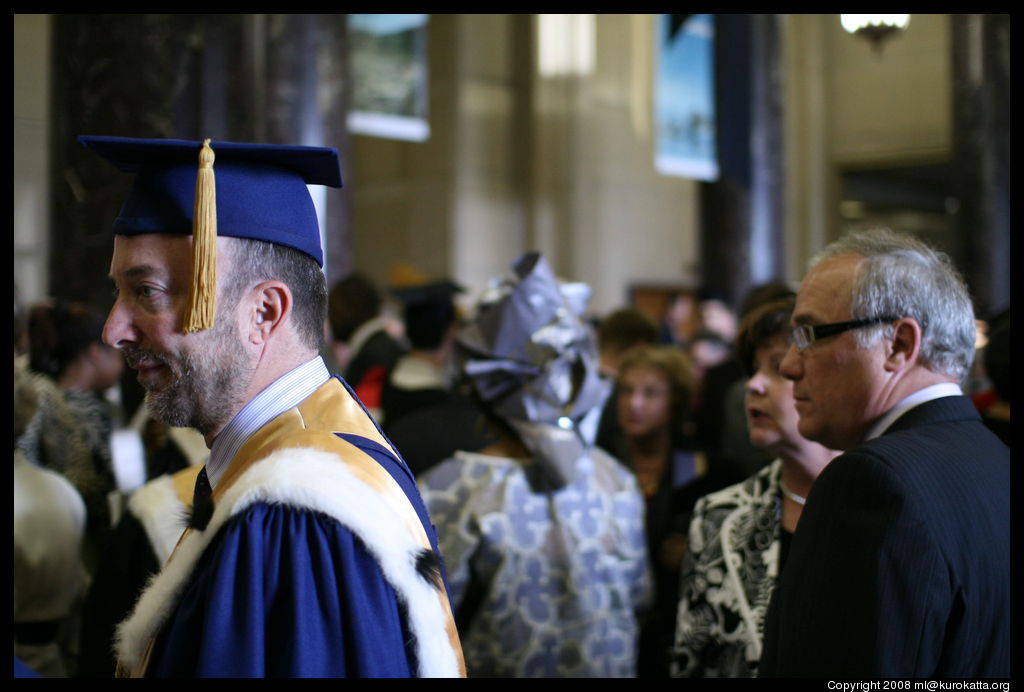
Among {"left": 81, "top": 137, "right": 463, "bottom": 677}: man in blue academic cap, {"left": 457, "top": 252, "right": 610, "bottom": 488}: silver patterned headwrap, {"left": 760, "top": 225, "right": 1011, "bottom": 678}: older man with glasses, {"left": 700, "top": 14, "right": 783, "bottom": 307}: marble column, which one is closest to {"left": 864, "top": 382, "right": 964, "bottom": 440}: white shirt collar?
{"left": 760, "top": 225, "right": 1011, "bottom": 678}: older man with glasses

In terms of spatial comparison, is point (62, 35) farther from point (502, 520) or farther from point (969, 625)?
point (969, 625)

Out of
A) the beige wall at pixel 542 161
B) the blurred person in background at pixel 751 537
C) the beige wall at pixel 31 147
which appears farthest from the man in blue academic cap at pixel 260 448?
the beige wall at pixel 542 161

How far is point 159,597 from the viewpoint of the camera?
1385 mm

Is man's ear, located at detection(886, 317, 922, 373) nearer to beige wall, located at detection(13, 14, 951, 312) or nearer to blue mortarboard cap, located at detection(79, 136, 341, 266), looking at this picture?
blue mortarboard cap, located at detection(79, 136, 341, 266)

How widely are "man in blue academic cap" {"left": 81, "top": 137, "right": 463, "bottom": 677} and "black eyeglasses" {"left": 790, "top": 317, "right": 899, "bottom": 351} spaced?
3.15 ft

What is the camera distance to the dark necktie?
147 cm

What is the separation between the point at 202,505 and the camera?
1.51 meters

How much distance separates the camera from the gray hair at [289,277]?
61.9 inches

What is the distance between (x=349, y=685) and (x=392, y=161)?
39.2 ft

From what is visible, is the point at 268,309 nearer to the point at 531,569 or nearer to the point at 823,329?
the point at 823,329

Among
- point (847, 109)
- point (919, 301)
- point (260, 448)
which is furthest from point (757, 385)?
point (847, 109)

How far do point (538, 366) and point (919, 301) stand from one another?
4.01 ft

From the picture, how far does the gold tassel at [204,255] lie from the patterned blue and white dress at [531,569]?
4.56 ft
